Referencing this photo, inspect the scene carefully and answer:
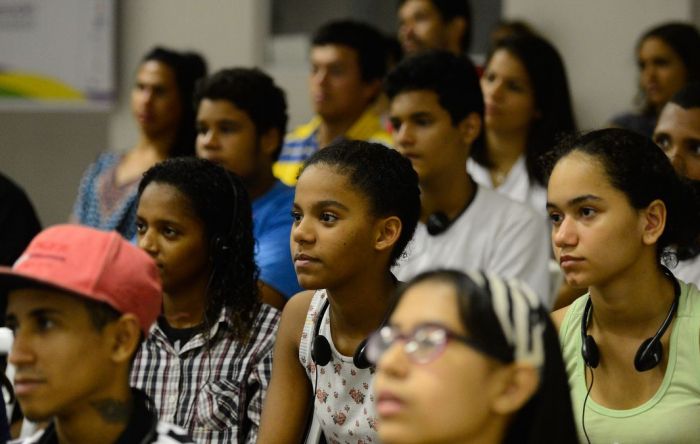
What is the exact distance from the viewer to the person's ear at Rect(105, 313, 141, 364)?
2.43 meters

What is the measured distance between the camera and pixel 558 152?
302cm

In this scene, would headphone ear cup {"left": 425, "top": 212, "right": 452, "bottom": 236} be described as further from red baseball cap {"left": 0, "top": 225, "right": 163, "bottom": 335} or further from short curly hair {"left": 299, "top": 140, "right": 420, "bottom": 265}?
red baseball cap {"left": 0, "top": 225, "right": 163, "bottom": 335}

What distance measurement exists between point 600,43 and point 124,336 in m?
3.61

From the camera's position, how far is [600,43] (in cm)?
554

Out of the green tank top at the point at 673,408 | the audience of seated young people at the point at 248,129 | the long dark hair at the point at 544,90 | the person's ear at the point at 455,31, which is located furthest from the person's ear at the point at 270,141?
the green tank top at the point at 673,408

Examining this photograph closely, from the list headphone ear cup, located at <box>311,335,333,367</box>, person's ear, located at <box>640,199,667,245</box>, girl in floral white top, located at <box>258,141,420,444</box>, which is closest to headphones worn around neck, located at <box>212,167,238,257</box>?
girl in floral white top, located at <box>258,141,420,444</box>

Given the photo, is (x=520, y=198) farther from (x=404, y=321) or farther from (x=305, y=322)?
(x=404, y=321)

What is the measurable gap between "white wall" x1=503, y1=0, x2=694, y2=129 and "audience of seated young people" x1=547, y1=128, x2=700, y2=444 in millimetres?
2643

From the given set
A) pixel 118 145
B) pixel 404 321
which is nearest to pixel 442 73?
pixel 404 321

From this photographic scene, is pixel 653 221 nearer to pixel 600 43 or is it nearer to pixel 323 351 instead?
pixel 323 351

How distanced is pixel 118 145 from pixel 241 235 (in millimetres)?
3537

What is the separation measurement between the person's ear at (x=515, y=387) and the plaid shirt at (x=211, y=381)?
138 centimetres

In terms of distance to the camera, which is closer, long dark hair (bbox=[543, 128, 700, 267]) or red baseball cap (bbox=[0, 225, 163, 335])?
red baseball cap (bbox=[0, 225, 163, 335])

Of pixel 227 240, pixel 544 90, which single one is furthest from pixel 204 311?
pixel 544 90
